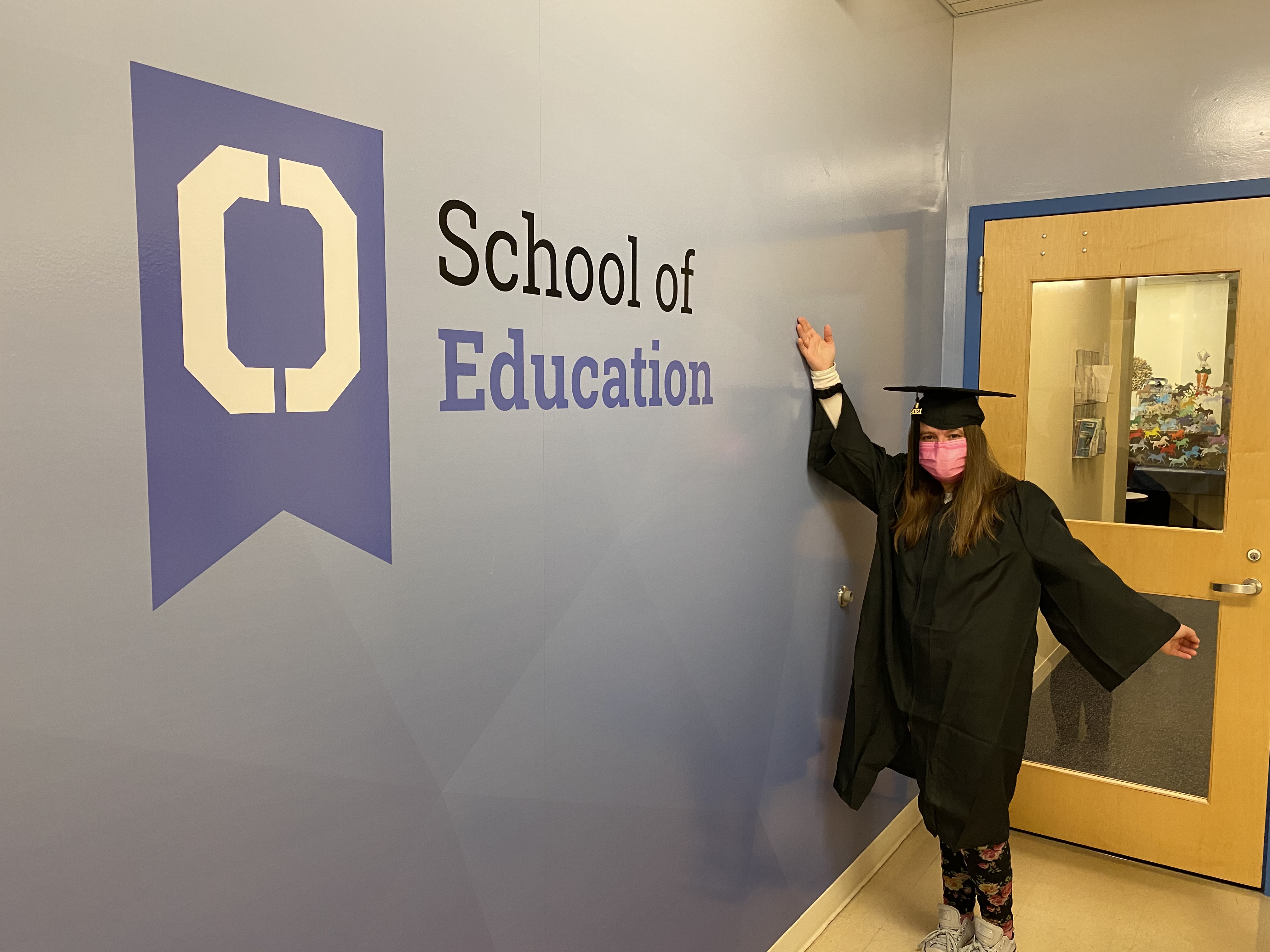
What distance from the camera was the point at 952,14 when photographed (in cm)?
327

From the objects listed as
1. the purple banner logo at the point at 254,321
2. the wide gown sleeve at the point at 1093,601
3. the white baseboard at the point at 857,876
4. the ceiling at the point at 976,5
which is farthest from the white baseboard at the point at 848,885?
the ceiling at the point at 976,5

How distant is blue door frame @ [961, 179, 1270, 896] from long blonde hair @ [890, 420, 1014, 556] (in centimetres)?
96

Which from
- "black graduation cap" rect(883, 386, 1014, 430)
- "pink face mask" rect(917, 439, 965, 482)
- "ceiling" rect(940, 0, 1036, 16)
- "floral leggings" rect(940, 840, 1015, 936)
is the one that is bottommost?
"floral leggings" rect(940, 840, 1015, 936)

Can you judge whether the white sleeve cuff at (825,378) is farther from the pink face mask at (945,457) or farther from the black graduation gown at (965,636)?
the pink face mask at (945,457)

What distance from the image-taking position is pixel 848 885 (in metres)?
2.96

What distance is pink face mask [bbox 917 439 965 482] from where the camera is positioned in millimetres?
2432

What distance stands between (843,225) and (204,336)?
1974 millimetres

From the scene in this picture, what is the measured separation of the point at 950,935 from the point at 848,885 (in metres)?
0.37

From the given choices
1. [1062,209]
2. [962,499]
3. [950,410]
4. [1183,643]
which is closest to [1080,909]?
[1183,643]

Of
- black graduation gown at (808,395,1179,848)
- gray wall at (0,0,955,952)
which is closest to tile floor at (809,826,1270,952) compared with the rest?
gray wall at (0,0,955,952)

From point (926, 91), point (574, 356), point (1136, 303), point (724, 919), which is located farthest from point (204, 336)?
point (1136, 303)

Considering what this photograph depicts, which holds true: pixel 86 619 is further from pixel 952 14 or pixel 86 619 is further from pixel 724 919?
pixel 952 14

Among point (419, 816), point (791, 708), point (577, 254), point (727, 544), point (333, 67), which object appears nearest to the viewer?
point (333, 67)

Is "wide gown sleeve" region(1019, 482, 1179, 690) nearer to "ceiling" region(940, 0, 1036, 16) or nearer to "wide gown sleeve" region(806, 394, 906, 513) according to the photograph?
"wide gown sleeve" region(806, 394, 906, 513)
